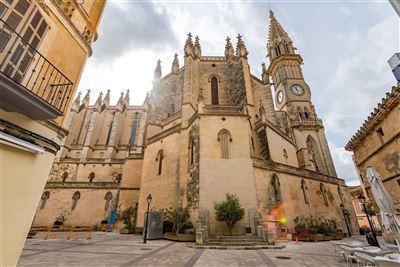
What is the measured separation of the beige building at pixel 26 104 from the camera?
3461 mm

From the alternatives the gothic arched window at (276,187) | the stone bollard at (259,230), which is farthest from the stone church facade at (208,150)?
the stone bollard at (259,230)

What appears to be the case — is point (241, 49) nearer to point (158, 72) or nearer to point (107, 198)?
point (158, 72)

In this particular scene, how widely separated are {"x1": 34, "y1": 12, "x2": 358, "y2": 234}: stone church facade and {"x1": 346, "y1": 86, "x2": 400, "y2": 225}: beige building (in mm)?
5808

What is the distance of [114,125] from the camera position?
33.4 m

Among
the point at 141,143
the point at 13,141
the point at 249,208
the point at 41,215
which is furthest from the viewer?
the point at 141,143

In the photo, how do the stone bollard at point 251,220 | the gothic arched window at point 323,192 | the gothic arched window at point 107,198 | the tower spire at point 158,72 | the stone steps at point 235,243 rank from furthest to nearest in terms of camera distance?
1. the tower spire at point 158,72
2. the gothic arched window at point 107,198
3. the gothic arched window at point 323,192
4. the stone bollard at point 251,220
5. the stone steps at point 235,243

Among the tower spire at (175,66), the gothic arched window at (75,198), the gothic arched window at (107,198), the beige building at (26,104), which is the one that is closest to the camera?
the beige building at (26,104)

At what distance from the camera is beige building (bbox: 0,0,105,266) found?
346cm

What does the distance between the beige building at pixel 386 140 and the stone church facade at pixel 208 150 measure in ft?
19.1

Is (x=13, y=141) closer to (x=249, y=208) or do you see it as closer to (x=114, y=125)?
(x=249, y=208)

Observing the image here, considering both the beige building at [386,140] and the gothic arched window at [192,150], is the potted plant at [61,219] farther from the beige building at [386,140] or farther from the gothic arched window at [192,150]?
the beige building at [386,140]

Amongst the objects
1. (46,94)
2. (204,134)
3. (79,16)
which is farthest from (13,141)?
(204,134)

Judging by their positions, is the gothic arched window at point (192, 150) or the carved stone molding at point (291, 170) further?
the gothic arched window at point (192, 150)

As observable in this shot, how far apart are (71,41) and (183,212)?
38.8 feet
